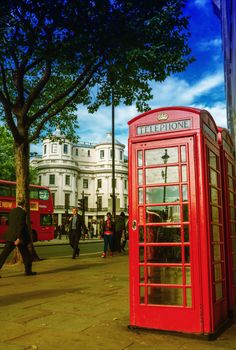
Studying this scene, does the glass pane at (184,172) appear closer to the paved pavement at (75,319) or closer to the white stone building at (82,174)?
the paved pavement at (75,319)

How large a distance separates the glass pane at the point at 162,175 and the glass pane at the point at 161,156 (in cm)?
8

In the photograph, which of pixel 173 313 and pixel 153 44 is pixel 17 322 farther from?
pixel 153 44

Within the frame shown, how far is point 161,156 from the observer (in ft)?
14.7

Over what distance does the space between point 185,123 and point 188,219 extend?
3.61 ft

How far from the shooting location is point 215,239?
4.45 meters

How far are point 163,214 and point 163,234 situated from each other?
0.75 ft

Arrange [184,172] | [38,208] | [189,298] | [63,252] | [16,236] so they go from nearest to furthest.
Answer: [189,298]
[184,172]
[16,236]
[63,252]
[38,208]

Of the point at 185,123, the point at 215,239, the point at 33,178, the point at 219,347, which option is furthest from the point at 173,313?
the point at 33,178

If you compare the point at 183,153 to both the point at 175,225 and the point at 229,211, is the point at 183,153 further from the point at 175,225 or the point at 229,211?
the point at 229,211

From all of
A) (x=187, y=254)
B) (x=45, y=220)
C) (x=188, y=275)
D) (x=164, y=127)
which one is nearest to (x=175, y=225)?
(x=187, y=254)

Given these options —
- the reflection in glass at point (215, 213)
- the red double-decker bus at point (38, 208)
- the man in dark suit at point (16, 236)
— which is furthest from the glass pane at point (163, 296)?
the red double-decker bus at point (38, 208)

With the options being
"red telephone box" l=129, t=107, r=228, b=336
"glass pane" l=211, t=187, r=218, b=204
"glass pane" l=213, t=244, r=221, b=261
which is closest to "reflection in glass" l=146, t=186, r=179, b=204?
"red telephone box" l=129, t=107, r=228, b=336

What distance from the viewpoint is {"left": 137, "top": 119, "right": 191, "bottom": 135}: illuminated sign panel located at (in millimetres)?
4350

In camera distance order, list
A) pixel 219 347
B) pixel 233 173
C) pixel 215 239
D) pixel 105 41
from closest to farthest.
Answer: pixel 219 347 → pixel 215 239 → pixel 233 173 → pixel 105 41
